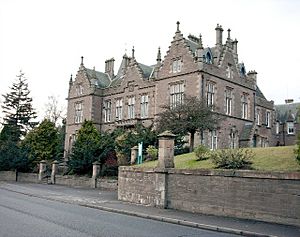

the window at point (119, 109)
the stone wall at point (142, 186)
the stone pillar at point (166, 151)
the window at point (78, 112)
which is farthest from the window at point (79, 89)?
the stone pillar at point (166, 151)

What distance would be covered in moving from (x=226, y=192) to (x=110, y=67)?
45065mm

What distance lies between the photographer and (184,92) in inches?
1540

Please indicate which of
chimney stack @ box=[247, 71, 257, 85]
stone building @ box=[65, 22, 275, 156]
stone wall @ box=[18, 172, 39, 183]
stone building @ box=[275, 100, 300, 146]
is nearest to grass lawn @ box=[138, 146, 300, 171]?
stone building @ box=[65, 22, 275, 156]

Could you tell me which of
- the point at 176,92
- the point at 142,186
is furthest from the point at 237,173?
the point at 176,92

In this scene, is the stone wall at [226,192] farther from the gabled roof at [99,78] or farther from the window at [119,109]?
the gabled roof at [99,78]

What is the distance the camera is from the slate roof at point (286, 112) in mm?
60438

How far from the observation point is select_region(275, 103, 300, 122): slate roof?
6044 cm

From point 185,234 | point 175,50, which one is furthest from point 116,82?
point 185,234

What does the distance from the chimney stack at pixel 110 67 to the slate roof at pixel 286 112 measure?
28.5 meters

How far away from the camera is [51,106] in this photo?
7750 cm

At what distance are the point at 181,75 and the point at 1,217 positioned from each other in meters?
28.7

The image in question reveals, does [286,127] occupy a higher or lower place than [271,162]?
higher

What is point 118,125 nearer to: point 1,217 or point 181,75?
point 181,75

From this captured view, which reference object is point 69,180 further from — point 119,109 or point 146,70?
point 146,70
